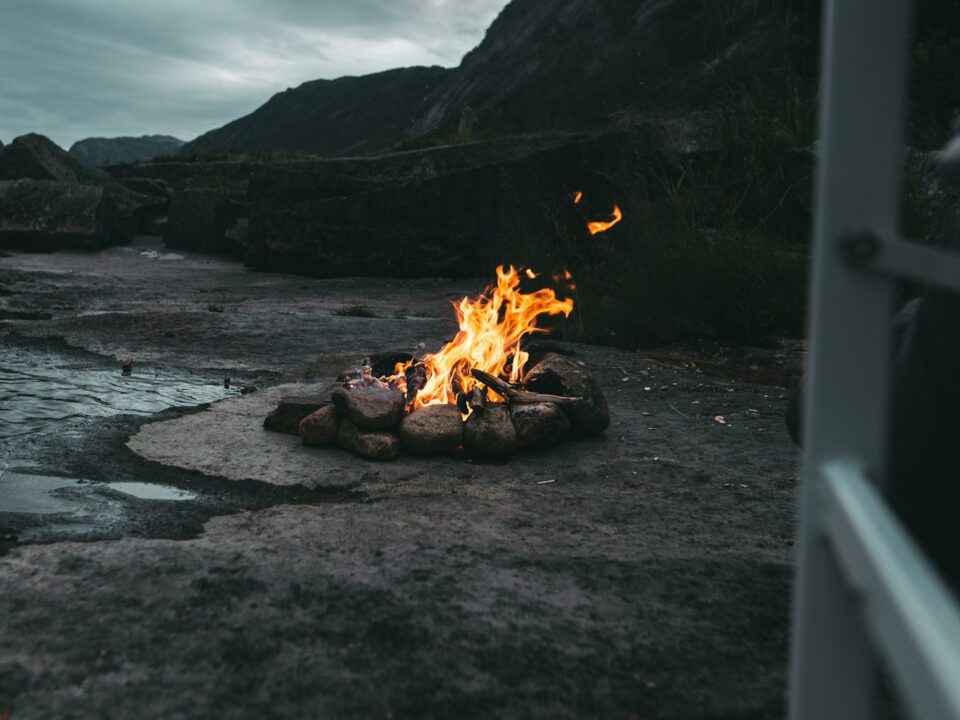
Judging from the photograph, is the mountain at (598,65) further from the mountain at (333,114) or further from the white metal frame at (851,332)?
the white metal frame at (851,332)

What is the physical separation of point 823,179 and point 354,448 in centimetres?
303

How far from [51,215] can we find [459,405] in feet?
34.7

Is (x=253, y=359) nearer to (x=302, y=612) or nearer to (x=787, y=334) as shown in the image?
(x=787, y=334)

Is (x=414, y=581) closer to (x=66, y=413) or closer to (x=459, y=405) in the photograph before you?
(x=459, y=405)

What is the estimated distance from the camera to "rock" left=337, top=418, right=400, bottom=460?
360cm

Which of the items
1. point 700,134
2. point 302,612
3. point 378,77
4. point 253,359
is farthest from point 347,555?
point 378,77

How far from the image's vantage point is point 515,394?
396cm

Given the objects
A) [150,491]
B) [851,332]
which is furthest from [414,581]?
[851,332]

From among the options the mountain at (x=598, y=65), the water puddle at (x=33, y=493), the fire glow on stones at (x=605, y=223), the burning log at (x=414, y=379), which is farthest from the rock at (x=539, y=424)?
the mountain at (x=598, y=65)

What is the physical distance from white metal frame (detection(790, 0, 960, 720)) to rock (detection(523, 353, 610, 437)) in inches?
122

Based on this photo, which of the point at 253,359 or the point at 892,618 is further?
the point at 253,359

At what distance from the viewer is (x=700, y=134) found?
839cm

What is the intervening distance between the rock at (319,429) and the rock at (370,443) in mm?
62

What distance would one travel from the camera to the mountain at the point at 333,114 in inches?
2202
